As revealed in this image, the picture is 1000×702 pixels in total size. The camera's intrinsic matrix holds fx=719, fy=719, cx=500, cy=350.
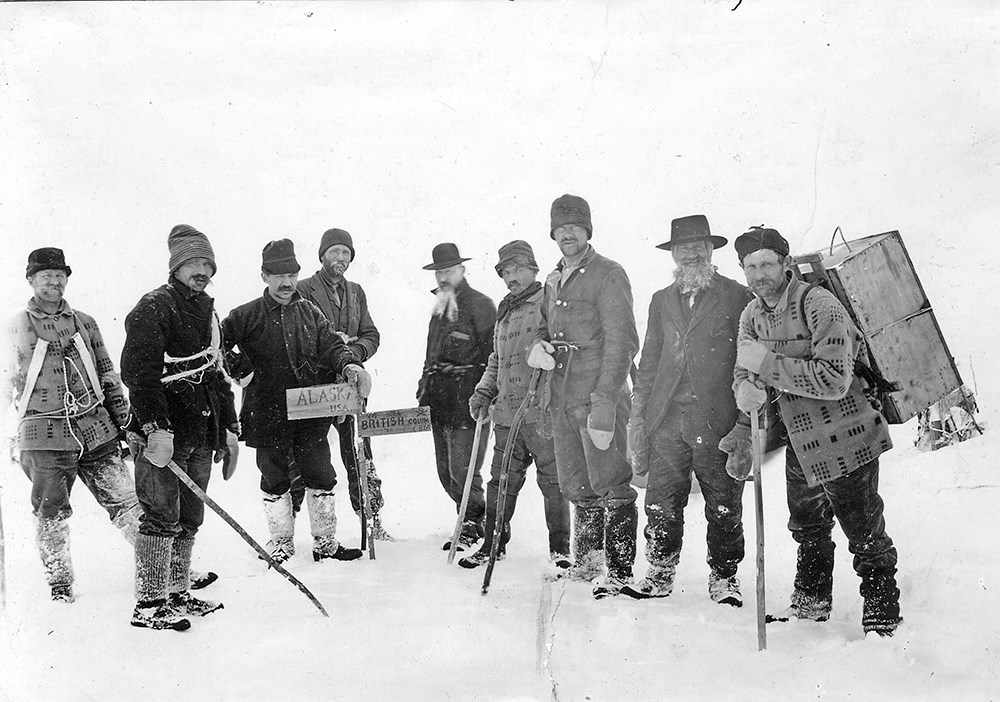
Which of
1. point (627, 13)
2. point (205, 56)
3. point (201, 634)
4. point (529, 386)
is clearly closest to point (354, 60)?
point (205, 56)

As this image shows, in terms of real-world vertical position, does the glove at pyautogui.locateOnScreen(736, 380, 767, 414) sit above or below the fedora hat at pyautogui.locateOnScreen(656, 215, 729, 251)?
below

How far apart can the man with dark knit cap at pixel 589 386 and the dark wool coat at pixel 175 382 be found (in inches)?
79.1

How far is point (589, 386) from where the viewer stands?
4.57 m

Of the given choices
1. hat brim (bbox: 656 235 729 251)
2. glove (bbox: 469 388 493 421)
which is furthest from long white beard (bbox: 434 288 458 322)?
hat brim (bbox: 656 235 729 251)

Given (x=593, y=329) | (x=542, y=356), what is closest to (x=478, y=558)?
(x=542, y=356)

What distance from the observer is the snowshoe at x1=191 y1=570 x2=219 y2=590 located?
4.72 m

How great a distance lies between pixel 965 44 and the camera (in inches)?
176

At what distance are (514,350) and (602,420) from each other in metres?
0.95

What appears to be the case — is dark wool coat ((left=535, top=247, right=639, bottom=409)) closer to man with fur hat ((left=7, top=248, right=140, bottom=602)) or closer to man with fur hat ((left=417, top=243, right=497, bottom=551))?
man with fur hat ((left=417, top=243, right=497, bottom=551))

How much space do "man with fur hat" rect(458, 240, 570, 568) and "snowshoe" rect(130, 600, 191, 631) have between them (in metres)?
1.79

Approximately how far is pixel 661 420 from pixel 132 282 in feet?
11.9

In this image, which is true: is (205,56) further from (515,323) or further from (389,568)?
(389,568)

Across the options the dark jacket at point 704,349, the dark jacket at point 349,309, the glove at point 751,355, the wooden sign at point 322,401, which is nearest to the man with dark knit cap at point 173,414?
the wooden sign at point 322,401

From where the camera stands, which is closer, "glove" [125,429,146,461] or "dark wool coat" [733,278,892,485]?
"dark wool coat" [733,278,892,485]
